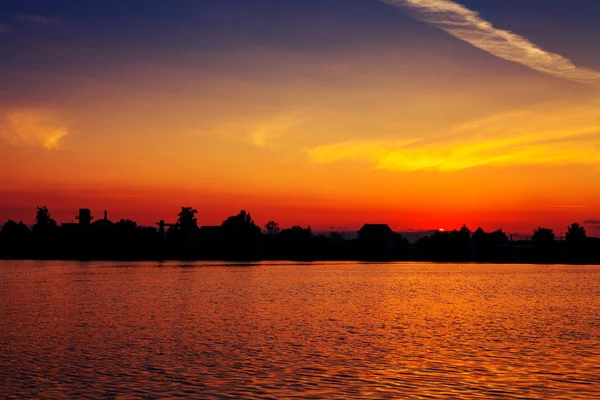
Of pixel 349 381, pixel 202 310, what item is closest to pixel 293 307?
pixel 202 310

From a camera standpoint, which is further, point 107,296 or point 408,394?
point 107,296

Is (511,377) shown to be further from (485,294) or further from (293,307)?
(485,294)

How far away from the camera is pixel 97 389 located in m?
31.0

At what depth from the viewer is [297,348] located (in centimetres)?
4334

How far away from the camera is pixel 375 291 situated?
4021 inches

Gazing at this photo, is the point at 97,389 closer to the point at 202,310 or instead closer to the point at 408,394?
the point at 408,394

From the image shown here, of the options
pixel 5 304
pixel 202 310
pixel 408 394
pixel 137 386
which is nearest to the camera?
pixel 408 394

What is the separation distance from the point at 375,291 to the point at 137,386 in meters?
73.4

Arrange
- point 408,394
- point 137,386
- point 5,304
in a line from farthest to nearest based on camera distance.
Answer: point 5,304
point 137,386
point 408,394

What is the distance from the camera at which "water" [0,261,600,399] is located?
103 feet

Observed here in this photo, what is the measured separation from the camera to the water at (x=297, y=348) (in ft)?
103

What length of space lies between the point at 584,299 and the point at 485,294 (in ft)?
47.4

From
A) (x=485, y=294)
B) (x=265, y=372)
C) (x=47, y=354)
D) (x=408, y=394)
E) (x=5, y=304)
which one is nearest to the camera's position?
(x=408, y=394)

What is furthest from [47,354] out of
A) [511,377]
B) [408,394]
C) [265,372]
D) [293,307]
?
[293,307]
